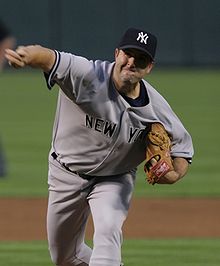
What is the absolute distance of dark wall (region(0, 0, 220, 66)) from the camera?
2886 cm

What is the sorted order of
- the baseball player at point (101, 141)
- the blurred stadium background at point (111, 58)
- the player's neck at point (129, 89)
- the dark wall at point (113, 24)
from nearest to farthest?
1. the baseball player at point (101, 141)
2. the player's neck at point (129, 89)
3. the blurred stadium background at point (111, 58)
4. the dark wall at point (113, 24)

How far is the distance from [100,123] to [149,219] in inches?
161

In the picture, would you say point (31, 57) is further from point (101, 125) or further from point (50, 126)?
point (50, 126)

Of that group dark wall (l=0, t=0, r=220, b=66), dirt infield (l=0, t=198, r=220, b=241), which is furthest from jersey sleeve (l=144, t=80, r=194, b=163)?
dark wall (l=0, t=0, r=220, b=66)

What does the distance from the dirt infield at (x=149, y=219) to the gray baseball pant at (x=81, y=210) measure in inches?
99.1

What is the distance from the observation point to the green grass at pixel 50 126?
1238cm

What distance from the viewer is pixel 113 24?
2895 cm

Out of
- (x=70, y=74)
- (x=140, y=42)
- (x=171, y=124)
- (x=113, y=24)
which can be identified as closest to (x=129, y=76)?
(x=140, y=42)

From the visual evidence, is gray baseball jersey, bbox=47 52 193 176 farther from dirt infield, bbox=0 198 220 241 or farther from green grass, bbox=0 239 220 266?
dirt infield, bbox=0 198 220 241

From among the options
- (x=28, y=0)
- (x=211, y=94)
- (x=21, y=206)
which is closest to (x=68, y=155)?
(x=21, y=206)

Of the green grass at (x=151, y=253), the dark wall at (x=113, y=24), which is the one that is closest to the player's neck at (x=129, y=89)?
the green grass at (x=151, y=253)

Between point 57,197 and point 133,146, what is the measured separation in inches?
24.2

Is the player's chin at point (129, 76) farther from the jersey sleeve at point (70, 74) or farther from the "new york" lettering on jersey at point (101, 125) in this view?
the "new york" lettering on jersey at point (101, 125)

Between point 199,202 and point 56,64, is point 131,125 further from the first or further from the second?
point 199,202
